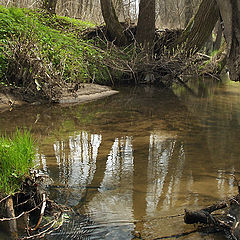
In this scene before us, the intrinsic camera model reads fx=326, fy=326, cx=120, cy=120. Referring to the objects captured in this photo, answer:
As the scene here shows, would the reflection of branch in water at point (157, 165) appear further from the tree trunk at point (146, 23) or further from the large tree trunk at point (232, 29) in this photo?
the tree trunk at point (146, 23)

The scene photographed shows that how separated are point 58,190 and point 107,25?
10.4 metres

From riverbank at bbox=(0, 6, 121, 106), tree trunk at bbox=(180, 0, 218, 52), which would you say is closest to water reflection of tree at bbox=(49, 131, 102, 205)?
riverbank at bbox=(0, 6, 121, 106)

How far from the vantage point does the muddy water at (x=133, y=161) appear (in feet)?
8.96

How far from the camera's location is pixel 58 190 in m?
3.24

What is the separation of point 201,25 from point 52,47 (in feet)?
19.4

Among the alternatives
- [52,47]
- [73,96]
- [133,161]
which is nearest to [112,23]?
[52,47]

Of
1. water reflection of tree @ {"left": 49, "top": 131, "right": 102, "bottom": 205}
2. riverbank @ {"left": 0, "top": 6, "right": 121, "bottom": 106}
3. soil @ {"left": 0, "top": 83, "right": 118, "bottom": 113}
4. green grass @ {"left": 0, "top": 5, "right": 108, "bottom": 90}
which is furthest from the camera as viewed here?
green grass @ {"left": 0, "top": 5, "right": 108, "bottom": 90}

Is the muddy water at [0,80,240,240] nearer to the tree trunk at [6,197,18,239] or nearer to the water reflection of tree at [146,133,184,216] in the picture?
the water reflection of tree at [146,133,184,216]

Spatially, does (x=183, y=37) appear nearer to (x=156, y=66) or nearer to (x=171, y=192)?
(x=156, y=66)

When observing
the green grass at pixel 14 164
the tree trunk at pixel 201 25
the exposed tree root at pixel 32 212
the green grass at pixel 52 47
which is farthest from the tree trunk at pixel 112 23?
the exposed tree root at pixel 32 212

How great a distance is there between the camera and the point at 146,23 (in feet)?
40.9

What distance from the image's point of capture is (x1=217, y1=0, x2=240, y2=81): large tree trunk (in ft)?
11.5

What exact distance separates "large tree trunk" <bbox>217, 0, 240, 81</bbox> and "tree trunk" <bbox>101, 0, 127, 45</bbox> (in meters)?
8.61

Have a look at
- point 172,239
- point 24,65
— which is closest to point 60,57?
point 24,65
